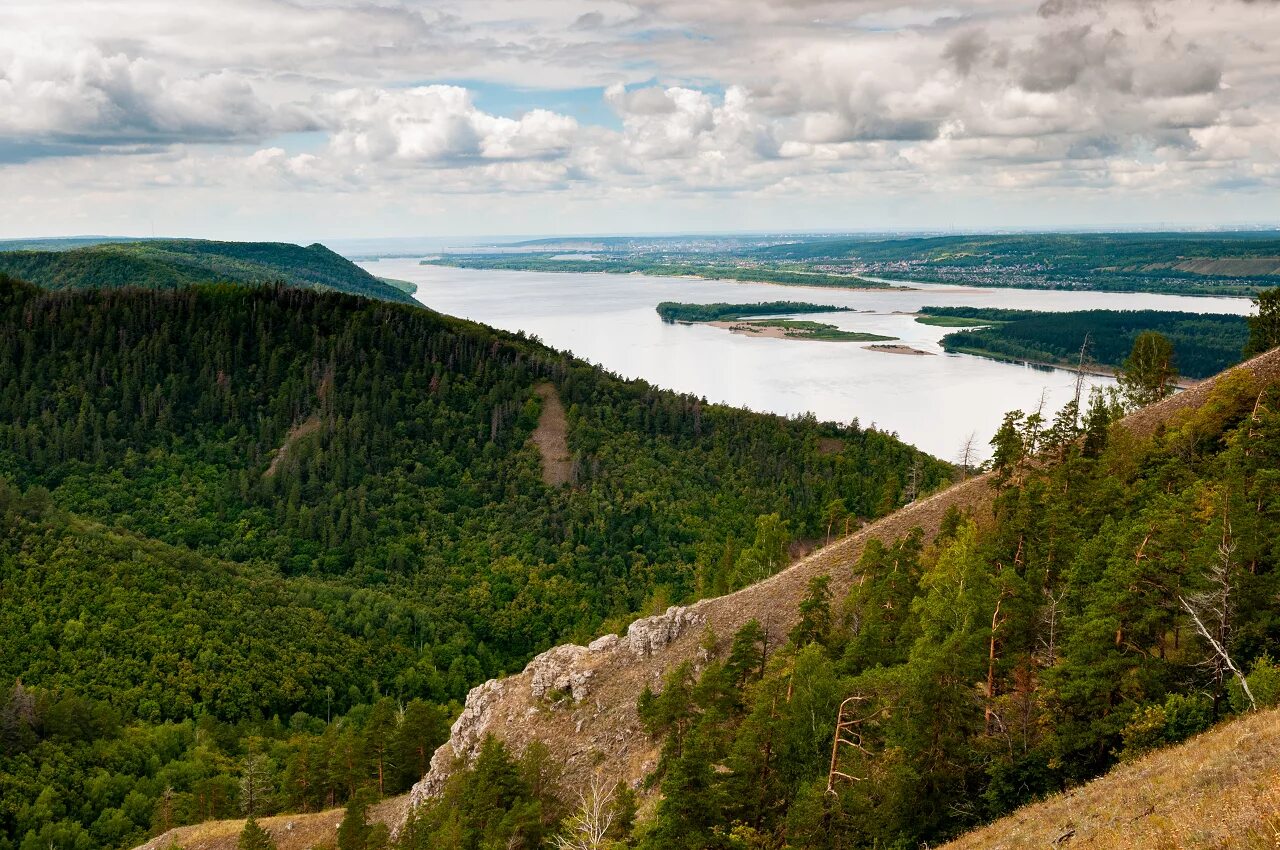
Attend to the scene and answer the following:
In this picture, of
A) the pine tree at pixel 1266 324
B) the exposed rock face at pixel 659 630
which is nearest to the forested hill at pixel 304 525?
the exposed rock face at pixel 659 630

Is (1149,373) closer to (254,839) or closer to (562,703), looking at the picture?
(562,703)

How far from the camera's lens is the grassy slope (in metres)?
18.5

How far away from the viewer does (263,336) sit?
178m

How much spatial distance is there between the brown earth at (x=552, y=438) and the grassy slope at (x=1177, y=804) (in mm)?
130799

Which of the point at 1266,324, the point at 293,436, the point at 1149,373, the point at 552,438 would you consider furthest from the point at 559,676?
the point at 293,436

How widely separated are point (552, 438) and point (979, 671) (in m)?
134

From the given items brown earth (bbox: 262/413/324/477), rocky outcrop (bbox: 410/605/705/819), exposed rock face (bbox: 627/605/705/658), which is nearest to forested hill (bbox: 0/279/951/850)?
brown earth (bbox: 262/413/324/477)

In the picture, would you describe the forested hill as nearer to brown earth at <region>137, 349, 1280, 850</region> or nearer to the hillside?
brown earth at <region>137, 349, 1280, 850</region>

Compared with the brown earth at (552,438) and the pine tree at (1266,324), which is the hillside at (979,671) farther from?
the brown earth at (552,438)

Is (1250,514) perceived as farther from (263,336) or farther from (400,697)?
(263,336)

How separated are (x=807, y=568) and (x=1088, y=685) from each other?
3118cm

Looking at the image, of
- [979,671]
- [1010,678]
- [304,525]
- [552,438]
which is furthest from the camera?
[552,438]

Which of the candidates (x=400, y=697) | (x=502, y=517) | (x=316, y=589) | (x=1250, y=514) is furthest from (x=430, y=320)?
(x=1250, y=514)

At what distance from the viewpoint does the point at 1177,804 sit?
2100cm
